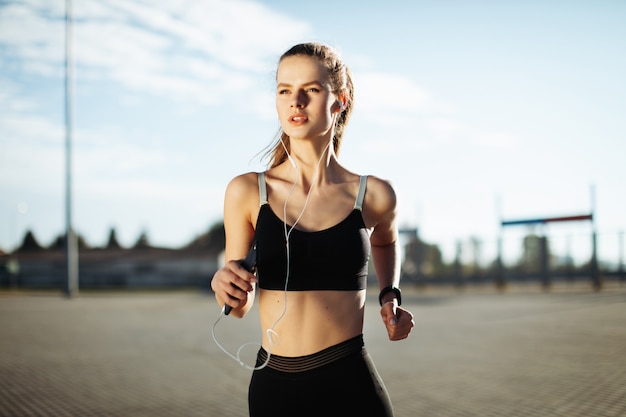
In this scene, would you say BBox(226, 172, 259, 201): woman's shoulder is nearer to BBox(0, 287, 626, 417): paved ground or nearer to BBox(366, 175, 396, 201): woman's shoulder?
BBox(366, 175, 396, 201): woman's shoulder

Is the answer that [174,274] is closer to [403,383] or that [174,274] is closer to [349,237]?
[403,383]

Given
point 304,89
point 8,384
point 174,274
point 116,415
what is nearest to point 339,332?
point 304,89

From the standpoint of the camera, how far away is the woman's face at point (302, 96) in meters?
2.06

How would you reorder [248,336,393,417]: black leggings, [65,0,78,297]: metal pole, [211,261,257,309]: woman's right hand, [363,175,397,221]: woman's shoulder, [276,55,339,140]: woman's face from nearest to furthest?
[211,261,257,309]: woman's right hand, [248,336,393,417]: black leggings, [276,55,339,140]: woman's face, [363,175,397,221]: woman's shoulder, [65,0,78,297]: metal pole

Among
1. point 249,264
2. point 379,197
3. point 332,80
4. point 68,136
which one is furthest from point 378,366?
point 68,136

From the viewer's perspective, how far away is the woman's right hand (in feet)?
5.67

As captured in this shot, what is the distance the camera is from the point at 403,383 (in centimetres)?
777

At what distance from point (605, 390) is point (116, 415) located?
5159 millimetres

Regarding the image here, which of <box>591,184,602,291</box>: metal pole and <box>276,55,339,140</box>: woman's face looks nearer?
<box>276,55,339,140</box>: woman's face

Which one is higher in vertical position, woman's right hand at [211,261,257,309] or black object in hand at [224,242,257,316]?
black object in hand at [224,242,257,316]

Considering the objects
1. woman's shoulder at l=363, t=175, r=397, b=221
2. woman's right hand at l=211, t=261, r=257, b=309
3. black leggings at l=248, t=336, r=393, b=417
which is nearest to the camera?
woman's right hand at l=211, t=261, r=257, b=309

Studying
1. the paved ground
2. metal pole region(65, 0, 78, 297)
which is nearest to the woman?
the paved ground

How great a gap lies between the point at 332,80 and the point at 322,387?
3.22 ft

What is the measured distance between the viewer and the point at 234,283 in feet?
5.70
